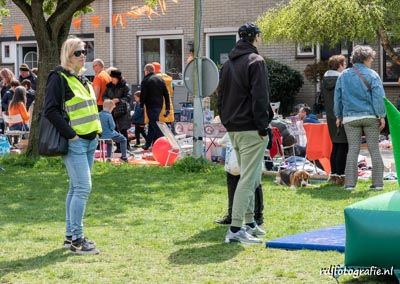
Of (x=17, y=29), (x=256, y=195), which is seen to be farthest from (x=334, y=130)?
(x=17, y=29)

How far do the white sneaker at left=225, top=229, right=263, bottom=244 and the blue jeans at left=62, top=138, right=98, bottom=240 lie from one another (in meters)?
1.40

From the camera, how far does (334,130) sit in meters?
12.0

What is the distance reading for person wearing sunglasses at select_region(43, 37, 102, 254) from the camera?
7578mm

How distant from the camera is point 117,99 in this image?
16.7 m

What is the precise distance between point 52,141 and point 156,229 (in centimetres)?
192

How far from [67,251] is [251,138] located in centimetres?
198

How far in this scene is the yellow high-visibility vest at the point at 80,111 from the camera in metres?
7.65

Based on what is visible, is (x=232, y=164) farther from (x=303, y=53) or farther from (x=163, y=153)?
(x=303, y=53)

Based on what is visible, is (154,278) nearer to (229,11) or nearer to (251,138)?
(251,138)

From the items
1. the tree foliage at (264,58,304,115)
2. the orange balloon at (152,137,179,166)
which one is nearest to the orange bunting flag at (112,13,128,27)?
the tree foliage at (264,58,304,115)

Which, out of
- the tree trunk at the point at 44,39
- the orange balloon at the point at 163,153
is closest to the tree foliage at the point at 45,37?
the tree trunk at the point at 44,39

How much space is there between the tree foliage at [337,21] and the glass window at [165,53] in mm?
8021

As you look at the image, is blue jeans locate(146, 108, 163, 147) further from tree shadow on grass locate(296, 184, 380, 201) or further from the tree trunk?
tree shadow on grass locate(296, 184, 380, 201)

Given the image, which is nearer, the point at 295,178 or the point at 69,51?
the point at 69,51
